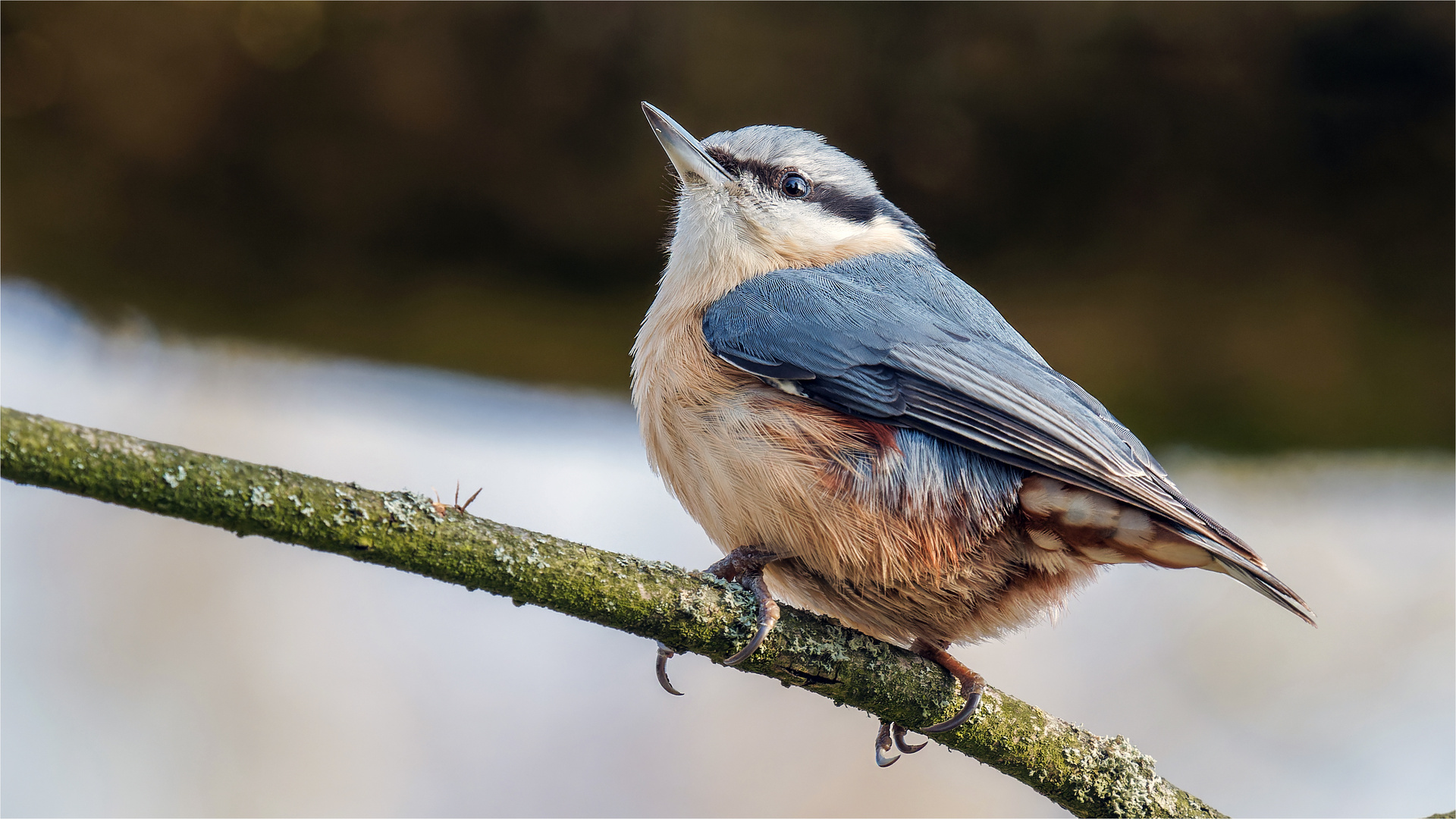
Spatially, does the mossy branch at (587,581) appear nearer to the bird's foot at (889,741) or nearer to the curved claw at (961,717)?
the curved claw at (961,717)

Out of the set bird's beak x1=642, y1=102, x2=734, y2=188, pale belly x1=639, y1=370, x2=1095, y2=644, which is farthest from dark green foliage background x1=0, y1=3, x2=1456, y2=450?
pale belly x1=639, y1=370, x2=1095, y2=644

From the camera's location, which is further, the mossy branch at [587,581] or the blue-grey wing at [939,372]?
the blue-grey wing at [939,372]

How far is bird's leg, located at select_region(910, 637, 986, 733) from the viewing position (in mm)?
2058

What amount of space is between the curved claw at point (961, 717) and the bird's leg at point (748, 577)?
1.41ft

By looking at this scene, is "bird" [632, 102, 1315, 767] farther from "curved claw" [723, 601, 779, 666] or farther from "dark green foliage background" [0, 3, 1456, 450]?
"dark green foliage background" [0, 3, 1456, 450]

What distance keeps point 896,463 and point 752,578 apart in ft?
1.38

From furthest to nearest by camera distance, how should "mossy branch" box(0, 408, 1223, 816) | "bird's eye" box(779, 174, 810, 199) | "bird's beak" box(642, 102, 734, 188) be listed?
"bird's eye" box(779, 174, 810, 199)
"bird's beak" box(642, 102, 734, 188)
"mossy branch" box(0, 408, 1223, 816)

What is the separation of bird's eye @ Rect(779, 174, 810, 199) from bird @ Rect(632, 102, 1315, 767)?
0.33 meters

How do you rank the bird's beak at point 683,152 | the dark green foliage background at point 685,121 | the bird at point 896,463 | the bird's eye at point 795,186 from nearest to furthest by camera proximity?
the bird at point 896,463, the dark green foliage background at point 685,121, the bird's beak at point 683,152, the bird's eye at point 795,186

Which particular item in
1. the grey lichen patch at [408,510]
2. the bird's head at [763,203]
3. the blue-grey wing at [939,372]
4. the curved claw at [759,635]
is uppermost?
the bird's head at [763,203]

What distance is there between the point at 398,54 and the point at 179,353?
1.17 m

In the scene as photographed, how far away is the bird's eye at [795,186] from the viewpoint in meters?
2.96

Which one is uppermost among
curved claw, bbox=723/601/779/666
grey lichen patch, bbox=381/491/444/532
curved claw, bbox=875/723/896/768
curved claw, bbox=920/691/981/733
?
grey lichen patch, bbox=381/491/444/532

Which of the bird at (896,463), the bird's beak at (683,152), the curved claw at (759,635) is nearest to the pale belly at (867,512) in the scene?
the bird at (896,463)
